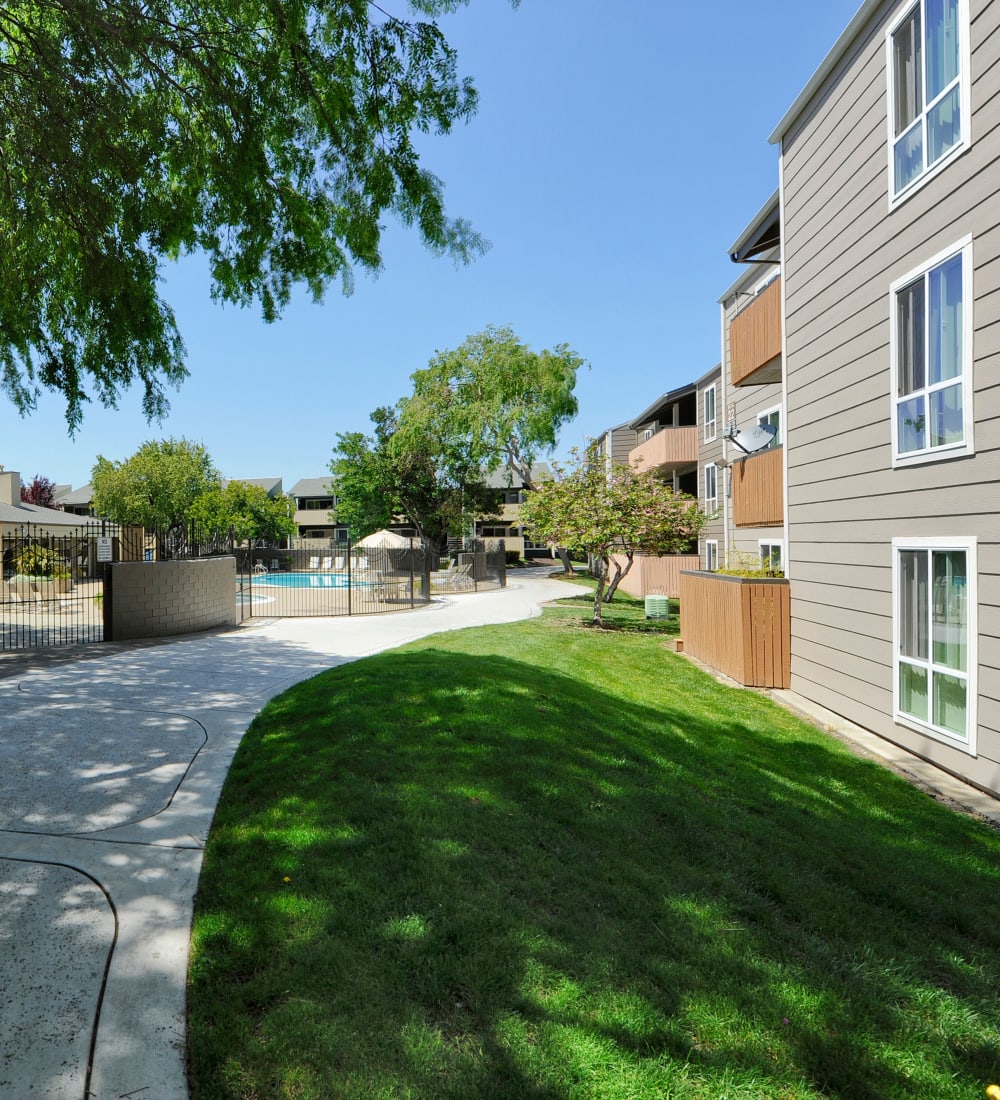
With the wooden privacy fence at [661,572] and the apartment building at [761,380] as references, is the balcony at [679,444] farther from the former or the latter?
the apartment building at [761,380]

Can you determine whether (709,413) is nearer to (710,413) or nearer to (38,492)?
(710,413)

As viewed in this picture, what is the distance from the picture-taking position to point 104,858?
3.86m

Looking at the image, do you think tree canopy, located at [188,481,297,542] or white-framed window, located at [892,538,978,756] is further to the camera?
tree canopy, located at [188,481,297,542]

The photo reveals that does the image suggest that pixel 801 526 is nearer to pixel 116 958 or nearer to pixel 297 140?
pixel 297 140

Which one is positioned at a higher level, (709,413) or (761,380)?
(709,413)

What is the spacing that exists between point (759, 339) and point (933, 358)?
17.8ft

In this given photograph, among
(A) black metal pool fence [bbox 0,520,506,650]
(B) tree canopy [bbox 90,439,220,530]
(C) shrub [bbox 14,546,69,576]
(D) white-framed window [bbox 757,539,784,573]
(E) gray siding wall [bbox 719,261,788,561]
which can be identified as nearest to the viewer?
(A) black metal pool fence [bbox 0,520,506,650]

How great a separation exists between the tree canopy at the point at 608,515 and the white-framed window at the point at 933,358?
8.34 m

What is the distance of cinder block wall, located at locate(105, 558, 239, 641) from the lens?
12828mm

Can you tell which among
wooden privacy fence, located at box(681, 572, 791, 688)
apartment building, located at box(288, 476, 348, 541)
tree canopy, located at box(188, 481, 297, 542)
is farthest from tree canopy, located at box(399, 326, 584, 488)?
apartment building, located at box(288, 476, 348, 541)

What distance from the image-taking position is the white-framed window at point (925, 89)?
6.68 m

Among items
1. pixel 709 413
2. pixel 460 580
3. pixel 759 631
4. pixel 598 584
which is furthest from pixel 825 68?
pixel 460 580

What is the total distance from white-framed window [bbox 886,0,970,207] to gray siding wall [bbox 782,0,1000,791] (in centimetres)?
16

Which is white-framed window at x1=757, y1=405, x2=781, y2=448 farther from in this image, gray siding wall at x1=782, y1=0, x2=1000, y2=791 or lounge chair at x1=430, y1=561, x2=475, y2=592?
lounge chair at x1=430, y1=561, x2=475, y2=592
